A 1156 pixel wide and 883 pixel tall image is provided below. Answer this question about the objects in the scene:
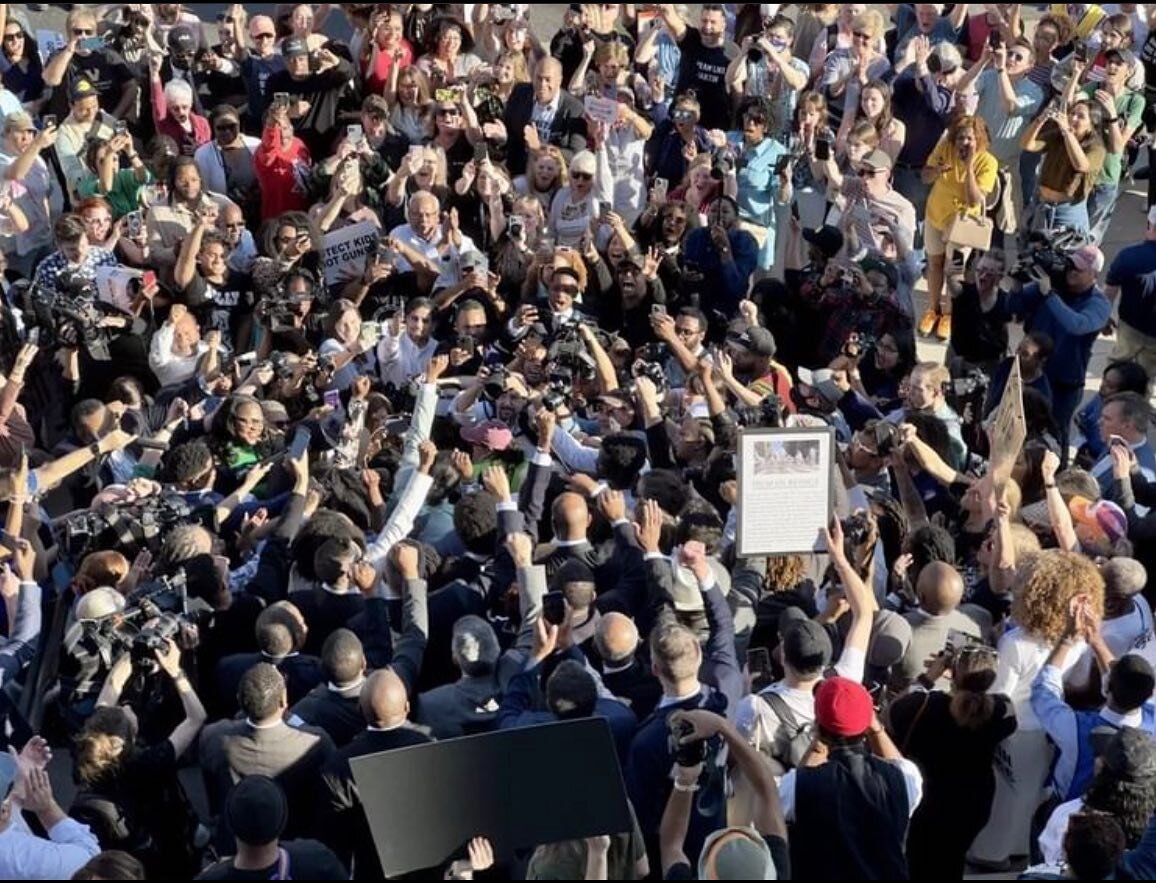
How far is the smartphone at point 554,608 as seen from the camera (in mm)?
6566

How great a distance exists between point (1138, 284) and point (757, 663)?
4139mm

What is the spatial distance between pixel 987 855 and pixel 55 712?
366 cm

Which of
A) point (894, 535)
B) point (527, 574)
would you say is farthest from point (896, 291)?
point (527, 574)

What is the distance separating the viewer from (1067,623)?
256 inches

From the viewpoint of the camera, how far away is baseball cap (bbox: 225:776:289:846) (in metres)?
5.38

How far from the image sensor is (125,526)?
25.2ft

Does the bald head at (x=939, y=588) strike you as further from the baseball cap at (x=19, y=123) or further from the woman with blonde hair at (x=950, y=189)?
the baseball cap at (x=19, y=123)

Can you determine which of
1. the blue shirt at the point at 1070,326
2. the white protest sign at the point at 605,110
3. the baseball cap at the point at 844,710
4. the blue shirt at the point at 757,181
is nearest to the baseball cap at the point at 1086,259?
the blue shirt at the point at 1070,326

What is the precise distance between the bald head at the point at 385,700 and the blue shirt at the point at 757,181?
5336 millimetres

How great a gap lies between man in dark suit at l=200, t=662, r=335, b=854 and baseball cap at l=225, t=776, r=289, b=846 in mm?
665

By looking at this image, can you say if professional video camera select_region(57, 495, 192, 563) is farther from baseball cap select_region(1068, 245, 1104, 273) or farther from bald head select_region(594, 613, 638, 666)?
baseball cap select_region(1068, 245, 1104, 273)

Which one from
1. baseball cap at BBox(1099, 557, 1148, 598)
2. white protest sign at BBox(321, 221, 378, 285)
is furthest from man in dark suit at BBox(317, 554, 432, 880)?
white protest sign at BBox(321, 221, 378, 285)

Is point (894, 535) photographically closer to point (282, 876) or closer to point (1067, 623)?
point (1067, 623)

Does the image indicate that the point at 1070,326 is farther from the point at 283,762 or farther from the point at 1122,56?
the point at 283,762
